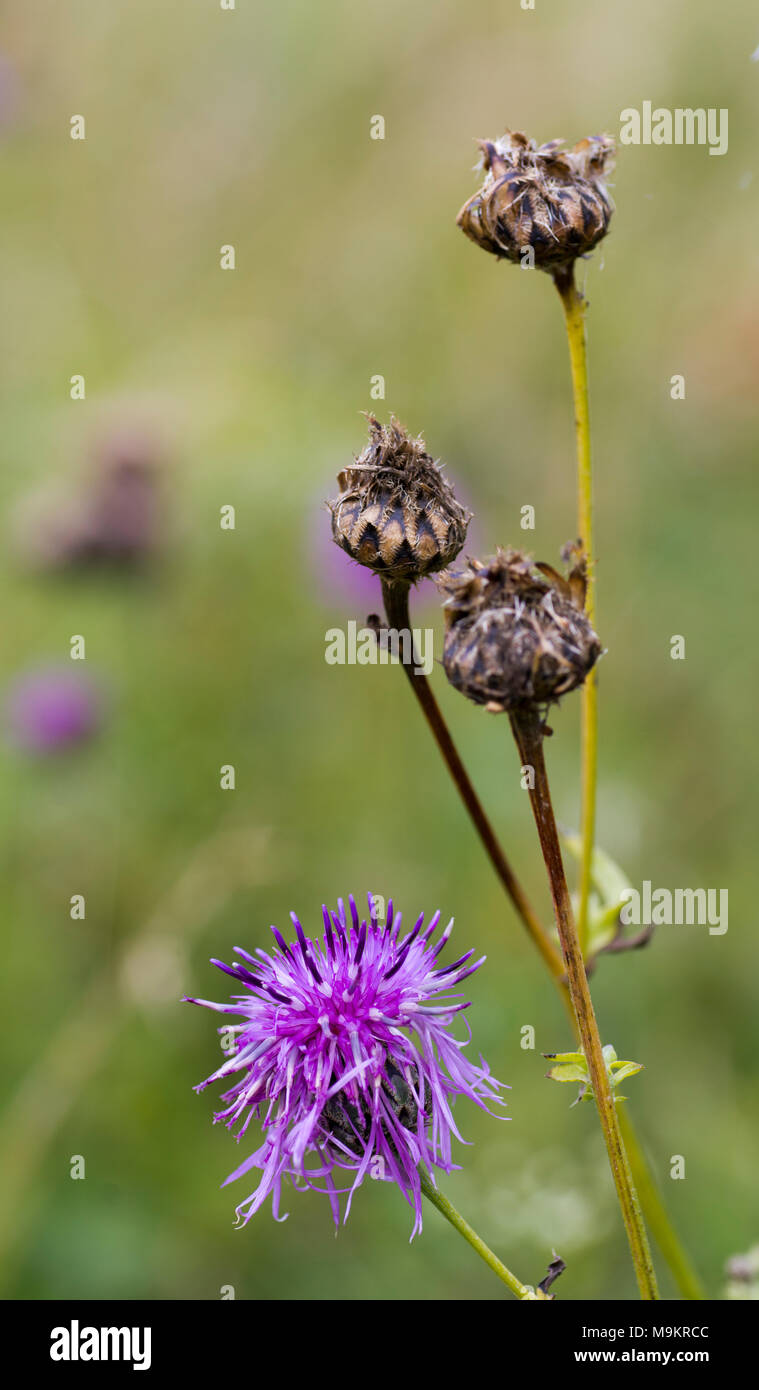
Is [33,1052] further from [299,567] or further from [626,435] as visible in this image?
[626,435]

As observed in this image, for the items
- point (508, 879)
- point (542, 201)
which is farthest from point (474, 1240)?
point (542, 201)

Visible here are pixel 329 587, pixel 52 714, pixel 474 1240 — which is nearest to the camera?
pixel 474 1240

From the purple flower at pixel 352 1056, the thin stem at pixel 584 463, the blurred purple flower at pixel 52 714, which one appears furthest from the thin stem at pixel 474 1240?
the blurred purple flower at pixel 52 714

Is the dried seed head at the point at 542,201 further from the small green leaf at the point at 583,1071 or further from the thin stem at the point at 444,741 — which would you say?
the small green leaf at the point at 583,1071

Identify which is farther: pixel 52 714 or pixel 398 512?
pixel 52 714

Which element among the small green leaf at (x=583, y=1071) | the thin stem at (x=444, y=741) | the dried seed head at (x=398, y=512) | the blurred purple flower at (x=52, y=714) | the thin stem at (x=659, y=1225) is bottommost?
the thin stem at (x=659, y=1225)

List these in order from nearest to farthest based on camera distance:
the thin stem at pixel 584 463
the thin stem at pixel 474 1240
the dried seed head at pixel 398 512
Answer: the thin stem at pixel 474 1240 → the dried seed head at pixel 398 512 → the thin stem at pixel 584 463

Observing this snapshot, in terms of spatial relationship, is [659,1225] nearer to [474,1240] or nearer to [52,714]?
[474,1240]
